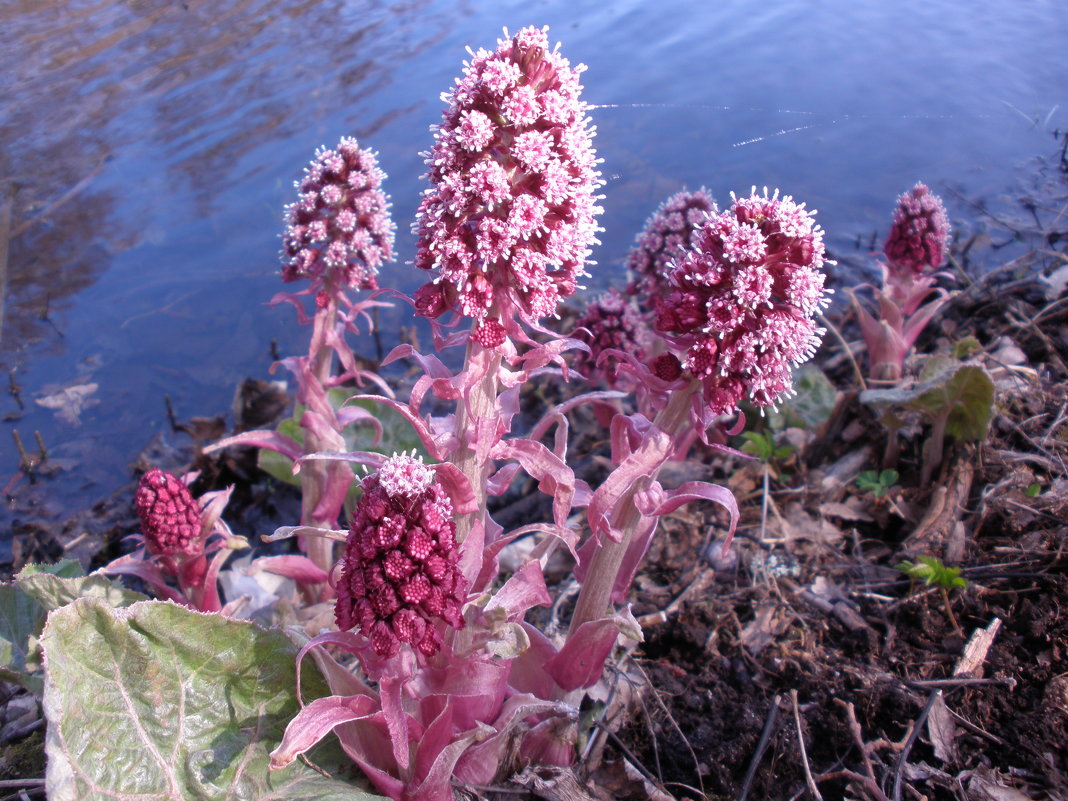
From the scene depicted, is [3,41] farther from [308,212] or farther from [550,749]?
[550,749]

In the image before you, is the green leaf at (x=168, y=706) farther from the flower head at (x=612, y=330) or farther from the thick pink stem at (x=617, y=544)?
the flower head at (x=612, y=330)

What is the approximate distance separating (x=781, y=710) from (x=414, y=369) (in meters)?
3.70

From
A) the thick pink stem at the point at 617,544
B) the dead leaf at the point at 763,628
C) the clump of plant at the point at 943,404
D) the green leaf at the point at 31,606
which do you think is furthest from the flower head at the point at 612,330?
the green leaf at the point at 31,606

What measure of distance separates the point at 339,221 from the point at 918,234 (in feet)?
10.5

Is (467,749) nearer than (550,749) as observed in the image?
Yes

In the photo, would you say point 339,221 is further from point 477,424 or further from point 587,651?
point 587,651

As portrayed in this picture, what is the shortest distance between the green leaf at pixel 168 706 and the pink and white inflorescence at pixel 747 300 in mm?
1546

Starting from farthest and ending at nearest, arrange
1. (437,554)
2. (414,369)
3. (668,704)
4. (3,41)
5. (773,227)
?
(3,41)
(414,369)
(668,704)
(773,227)
(437,554)

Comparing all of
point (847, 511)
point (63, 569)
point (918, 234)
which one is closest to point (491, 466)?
point (63, 569)

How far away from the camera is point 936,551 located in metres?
3.41

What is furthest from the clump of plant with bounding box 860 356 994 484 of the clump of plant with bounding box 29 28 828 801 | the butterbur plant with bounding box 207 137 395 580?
the butterbur plant with bounding box 207 137 395 580

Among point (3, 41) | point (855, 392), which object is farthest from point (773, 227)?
point (3, 41)

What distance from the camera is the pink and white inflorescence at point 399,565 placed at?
200 centimetres

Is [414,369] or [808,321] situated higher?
[808,321]
